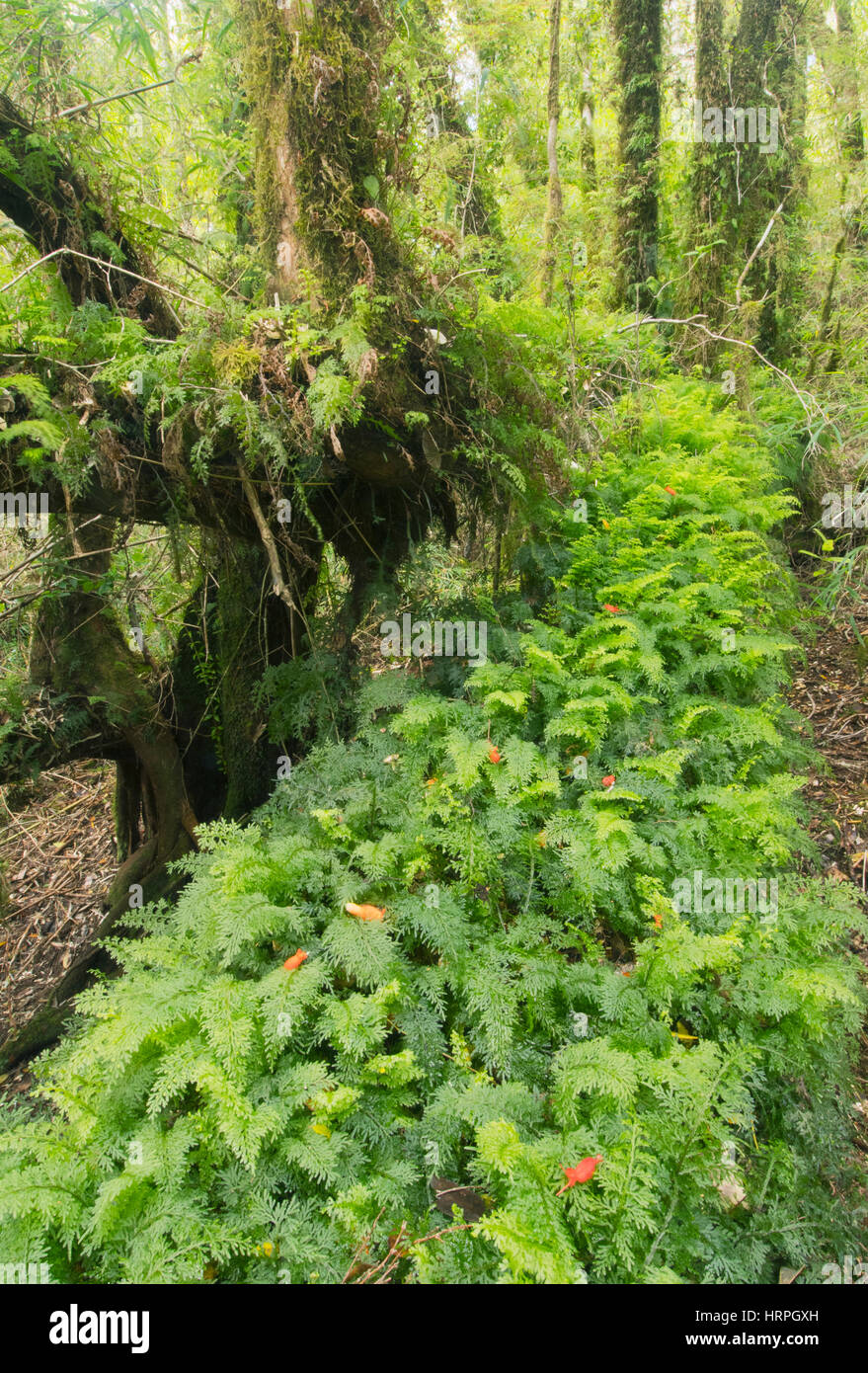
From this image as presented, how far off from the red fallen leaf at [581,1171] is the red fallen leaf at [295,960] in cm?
117

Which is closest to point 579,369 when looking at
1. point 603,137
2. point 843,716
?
point 843,716

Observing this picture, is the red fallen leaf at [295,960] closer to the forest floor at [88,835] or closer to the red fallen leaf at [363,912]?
the red fallen leaf at [363,912]

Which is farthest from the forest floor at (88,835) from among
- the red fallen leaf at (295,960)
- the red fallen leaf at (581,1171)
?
the red fallen leaf at (295,960)

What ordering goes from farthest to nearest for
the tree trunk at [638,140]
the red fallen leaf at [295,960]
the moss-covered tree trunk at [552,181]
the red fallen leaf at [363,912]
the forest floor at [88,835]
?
1. the tree trunk at [638,140]
2. the moss-covered tree trunk at [552,181]
3. the forest floor at [88,835]
4. the red fallen leaf at [363,912]
5. the red fallen leaf at [295,960]

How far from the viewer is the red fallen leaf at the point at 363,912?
2.97 metres

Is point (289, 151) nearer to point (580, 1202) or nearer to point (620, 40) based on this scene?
point (580, 1202)

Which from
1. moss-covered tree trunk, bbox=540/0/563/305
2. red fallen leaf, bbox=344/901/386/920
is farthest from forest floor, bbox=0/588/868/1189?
moss-covered tree trunk, bbox=540/0/563/305

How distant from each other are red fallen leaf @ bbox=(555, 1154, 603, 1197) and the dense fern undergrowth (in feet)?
0.08

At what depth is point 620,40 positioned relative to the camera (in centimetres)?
852

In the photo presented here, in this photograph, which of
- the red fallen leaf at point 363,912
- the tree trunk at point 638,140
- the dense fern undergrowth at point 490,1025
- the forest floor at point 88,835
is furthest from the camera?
the tree trunk at point 638,140

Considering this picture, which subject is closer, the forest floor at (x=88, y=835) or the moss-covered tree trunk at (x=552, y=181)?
the forest floor at (x=88, y=835)

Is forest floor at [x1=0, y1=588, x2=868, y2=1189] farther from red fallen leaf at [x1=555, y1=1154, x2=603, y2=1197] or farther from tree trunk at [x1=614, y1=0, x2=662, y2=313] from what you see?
tree trunk at [x1=614, y1=0, x2=662, y2=313]

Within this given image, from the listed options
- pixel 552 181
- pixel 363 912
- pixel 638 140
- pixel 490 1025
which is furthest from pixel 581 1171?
pixel 638 140

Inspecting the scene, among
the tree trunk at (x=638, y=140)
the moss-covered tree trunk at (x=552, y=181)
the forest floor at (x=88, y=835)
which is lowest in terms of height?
the forest floor at (x=88, y=835)
